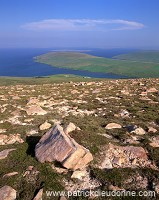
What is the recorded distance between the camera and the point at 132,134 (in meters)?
12.6

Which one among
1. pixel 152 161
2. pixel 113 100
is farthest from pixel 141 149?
pixel 113 100

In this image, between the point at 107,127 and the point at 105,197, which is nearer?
the point at 105,197

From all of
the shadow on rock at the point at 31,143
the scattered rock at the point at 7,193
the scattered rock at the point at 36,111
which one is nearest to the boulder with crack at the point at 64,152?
the shadow on rock at the point at 31,143

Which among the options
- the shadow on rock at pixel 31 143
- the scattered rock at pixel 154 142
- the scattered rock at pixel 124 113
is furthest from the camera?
the scattered rock at pixel 124 113

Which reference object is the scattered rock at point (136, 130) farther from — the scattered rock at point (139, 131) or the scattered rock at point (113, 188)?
the scattered rock at point (113, 188)

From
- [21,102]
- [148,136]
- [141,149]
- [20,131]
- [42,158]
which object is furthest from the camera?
[21,102]

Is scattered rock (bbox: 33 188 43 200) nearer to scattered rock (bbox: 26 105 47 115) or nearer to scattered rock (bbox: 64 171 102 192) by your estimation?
scattered rock (bbox: 64 171 102 192)

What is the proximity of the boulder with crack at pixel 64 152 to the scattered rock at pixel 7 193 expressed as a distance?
1.79 metres

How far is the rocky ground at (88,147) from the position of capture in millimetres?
8578

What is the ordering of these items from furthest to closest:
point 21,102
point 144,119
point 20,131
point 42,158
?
point 21,102 < point 144,119 < point 20,131 < point 42,158

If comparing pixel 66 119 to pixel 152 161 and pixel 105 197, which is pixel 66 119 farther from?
pixel 105 197

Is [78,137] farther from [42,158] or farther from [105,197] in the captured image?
[105,197]

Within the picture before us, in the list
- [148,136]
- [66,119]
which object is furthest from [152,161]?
[66,119]

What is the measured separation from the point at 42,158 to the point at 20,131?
3766 mm
